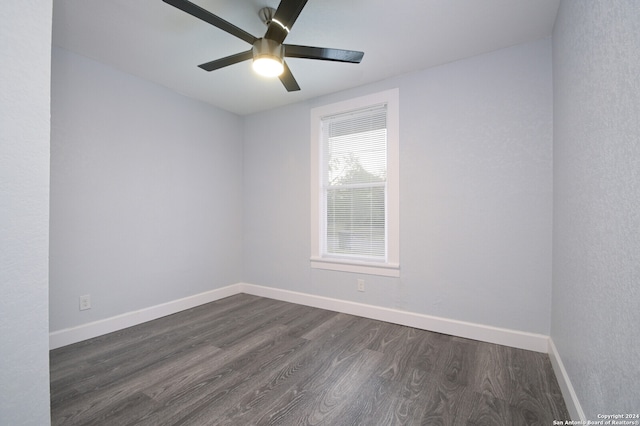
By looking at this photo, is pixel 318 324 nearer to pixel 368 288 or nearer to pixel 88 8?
pixel 368 288

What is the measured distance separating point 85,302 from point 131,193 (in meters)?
1.07

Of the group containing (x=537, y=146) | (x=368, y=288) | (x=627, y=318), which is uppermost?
(x=537, y=146)

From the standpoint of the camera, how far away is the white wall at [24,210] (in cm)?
91

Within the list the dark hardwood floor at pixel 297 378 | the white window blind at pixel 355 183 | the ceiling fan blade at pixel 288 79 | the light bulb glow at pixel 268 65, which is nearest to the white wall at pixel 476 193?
the white window blind at pixel 355 183

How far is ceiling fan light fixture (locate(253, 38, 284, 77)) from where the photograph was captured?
176 centimetres

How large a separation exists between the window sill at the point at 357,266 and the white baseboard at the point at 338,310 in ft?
1.17

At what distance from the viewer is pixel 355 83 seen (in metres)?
3.01

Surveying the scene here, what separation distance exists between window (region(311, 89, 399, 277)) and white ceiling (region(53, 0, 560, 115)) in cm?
45

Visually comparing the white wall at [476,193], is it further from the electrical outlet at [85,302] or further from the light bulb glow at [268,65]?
the electrical outlet at [85,302]

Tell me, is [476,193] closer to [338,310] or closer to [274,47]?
[338,310]

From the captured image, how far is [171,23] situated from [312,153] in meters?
1.81

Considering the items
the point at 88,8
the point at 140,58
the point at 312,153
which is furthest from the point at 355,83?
the point at 88,8

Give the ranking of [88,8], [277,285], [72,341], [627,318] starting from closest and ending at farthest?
[627,318], [88,8], [72,341], [277,285]

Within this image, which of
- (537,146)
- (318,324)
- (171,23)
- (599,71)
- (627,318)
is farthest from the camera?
(318,324)
